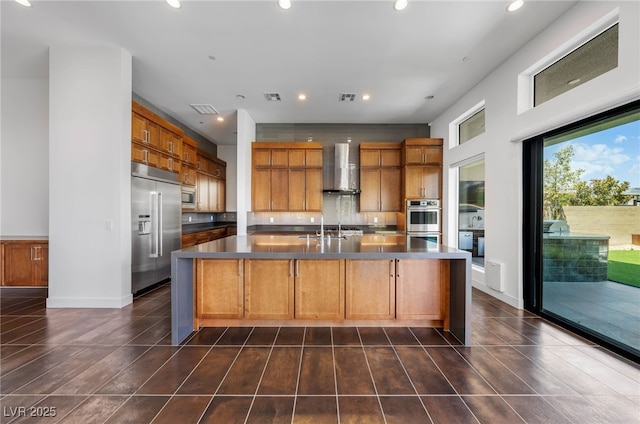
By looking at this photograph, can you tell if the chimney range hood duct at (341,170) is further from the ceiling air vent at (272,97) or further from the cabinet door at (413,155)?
the ceiling air vent at (272,97)

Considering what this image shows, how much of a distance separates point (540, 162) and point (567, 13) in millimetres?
1530

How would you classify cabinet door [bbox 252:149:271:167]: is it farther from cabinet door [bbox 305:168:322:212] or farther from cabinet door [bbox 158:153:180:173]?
cabinet door [bbox 158:153:180:173]

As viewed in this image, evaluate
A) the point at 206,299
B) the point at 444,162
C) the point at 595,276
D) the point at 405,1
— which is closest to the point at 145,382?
the point at 206,299

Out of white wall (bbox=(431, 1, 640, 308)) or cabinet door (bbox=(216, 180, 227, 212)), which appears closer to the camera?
white wall (bbox=(431, 1, 640, 308))

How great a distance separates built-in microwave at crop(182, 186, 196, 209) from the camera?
5383 mm

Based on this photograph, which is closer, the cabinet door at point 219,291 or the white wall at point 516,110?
the white wall at point 516,110

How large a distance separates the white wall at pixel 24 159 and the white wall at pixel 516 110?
6552 millimetres

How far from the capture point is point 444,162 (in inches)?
213

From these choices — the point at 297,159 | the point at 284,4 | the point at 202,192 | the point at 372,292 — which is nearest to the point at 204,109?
the point at 202,192

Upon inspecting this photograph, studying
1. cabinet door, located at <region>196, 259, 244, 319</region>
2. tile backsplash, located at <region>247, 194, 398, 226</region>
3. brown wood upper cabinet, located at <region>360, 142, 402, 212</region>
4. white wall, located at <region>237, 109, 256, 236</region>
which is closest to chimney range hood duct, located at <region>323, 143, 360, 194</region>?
brown wood upper cabinet, located at <region>360, 142, 402, 212</region>

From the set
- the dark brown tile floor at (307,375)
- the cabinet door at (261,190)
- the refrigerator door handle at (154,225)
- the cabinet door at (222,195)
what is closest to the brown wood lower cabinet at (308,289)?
the dark brown tile floor at (307,375)

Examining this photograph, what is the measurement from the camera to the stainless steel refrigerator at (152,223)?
3.68 metres

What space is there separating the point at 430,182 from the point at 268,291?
416 centimetres

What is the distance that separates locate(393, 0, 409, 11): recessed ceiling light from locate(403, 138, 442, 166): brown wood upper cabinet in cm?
307
